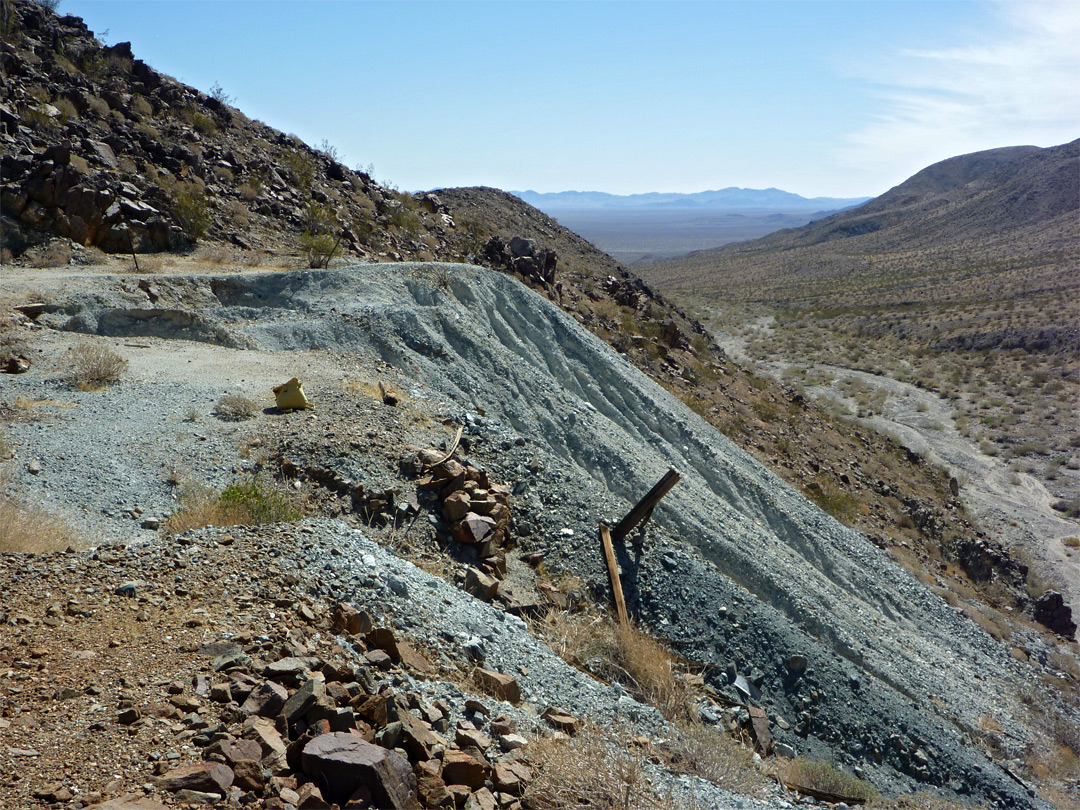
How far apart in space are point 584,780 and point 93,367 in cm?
899

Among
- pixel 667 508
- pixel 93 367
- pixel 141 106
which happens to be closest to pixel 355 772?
pixel 667 508

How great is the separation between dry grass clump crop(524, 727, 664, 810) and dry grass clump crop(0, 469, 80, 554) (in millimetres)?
4270

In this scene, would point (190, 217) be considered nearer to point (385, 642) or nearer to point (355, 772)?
point (385, 642)

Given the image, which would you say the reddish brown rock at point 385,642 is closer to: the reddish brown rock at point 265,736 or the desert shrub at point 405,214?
the reddish brown rock at point 265,736

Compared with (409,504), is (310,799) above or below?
below

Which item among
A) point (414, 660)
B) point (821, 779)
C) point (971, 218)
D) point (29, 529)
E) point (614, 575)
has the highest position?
point (971, 218)

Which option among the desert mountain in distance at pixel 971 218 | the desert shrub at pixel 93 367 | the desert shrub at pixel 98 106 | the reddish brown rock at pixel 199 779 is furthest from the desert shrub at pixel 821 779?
the desert mountain in distance at pixel 971 218

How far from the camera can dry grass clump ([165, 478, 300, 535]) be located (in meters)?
6.78

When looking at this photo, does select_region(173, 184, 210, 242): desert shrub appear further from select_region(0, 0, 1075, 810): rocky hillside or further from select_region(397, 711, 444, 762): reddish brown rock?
select_region(397, 711, 444, 762): reddish brown rock

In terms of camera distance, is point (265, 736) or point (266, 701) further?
point (266, 701)

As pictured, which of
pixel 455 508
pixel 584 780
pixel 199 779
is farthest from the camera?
pixel 455 508

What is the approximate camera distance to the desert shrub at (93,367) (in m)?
9.91

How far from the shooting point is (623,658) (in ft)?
25.2

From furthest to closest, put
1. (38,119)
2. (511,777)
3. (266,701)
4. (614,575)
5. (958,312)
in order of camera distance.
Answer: (958,312) < (38,119) < (614,575) < (511,777) < (266,701)
